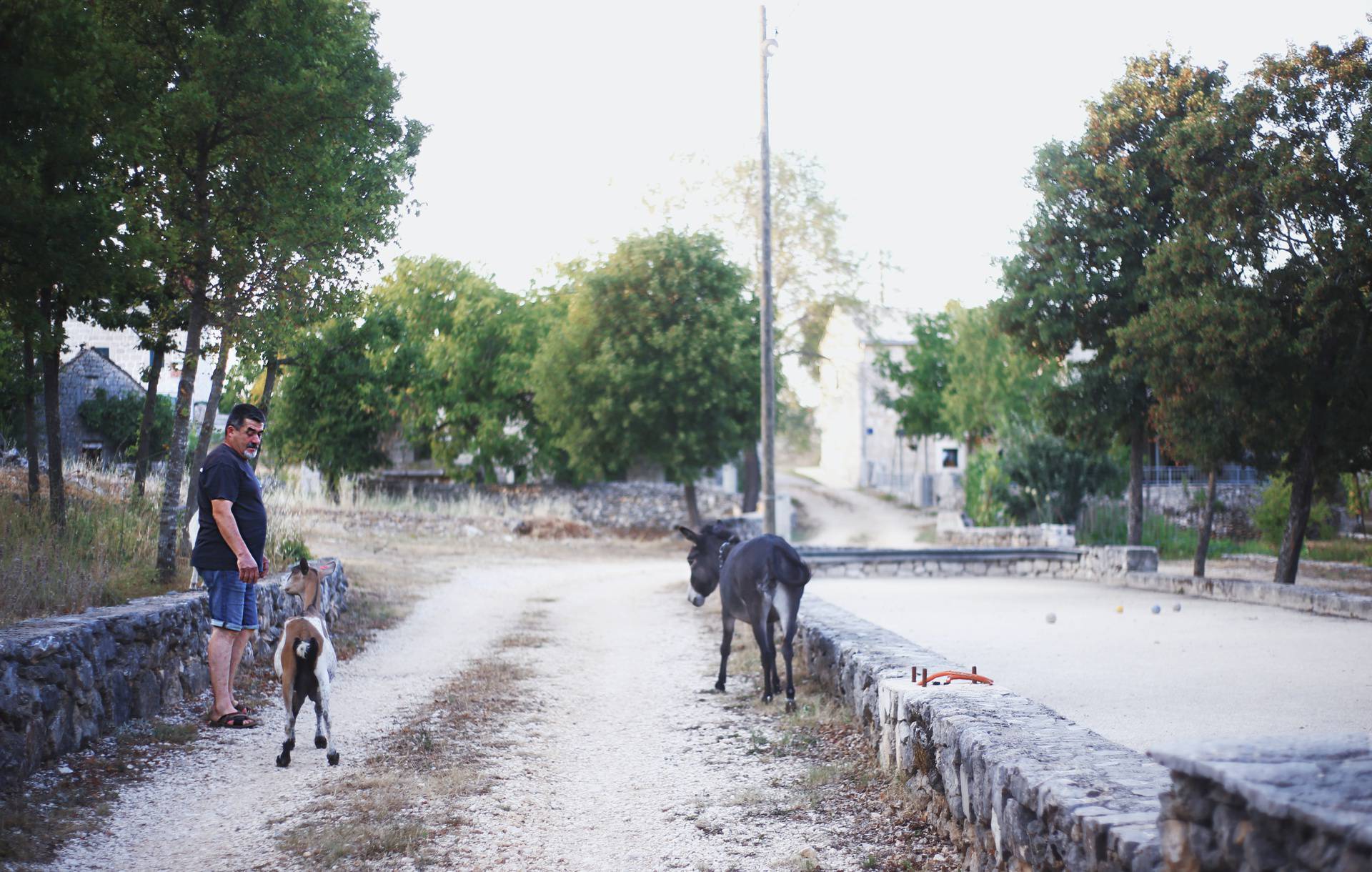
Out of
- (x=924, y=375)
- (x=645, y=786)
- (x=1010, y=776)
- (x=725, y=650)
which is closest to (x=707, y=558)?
(x=725, y=650)

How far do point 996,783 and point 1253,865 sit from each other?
63.3 inches

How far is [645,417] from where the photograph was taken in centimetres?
2677

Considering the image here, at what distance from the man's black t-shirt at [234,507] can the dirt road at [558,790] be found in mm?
1116

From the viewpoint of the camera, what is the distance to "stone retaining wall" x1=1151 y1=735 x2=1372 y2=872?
2348 mm

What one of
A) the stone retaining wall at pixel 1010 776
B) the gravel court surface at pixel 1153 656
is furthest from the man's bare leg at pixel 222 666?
the gravel court surface at pixel 1153 656

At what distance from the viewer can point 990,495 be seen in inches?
1095

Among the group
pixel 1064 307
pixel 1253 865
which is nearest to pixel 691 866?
pixel 1253 865

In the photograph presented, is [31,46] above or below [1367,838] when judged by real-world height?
above

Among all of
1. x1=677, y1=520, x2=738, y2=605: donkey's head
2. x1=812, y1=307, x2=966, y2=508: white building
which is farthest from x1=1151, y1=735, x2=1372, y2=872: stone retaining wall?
x1=812, y1=307, x2=966, y2=508: white building

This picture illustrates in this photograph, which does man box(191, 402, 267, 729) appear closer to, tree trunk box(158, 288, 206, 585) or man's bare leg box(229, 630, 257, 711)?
man's bare leg box(229, 630, 257, 711)

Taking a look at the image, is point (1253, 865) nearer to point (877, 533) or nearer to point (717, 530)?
point (717, 530)

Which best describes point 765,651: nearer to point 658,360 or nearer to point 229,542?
point 229,542

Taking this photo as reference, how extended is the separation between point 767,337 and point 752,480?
17.3 metres

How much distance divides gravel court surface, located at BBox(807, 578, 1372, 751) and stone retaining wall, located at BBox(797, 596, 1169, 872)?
0.68 metres
